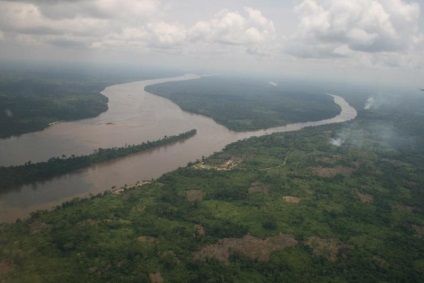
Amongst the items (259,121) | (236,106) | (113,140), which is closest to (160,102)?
(236,106)

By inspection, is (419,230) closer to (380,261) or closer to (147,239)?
(380,261)

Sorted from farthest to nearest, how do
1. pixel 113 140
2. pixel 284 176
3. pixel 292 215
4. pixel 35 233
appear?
pixel 113 140 < pixel 284 176 < pixel 292 215 < pixel 35 233

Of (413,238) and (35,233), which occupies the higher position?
(35,233)

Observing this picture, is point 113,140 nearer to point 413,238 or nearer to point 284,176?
point 284,176

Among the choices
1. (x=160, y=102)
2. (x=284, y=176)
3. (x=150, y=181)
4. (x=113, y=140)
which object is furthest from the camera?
(x=160, y=102)

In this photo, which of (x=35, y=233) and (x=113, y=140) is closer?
(x=35, y=233)

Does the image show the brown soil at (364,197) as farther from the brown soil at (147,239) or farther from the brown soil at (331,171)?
the brown soil at (147,239)
